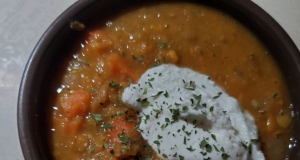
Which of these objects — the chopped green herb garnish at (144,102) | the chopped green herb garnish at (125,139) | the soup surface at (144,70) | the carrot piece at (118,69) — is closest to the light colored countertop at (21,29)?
the soup surface at (144,70)

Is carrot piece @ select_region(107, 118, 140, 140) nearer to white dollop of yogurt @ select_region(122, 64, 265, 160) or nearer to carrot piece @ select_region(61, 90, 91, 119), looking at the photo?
white dollop of yogurt @ select_region(122, 64, 265, 160)

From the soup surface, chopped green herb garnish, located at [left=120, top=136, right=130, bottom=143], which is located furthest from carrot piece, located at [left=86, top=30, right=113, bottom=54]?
chopped green herb garnish, located at [left=120, top=136, right=130, bottom=143]

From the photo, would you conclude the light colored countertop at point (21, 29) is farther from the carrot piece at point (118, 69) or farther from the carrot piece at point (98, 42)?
the carrot piece at point (118, 69)

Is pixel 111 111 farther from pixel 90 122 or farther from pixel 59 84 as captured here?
pixel 59 84

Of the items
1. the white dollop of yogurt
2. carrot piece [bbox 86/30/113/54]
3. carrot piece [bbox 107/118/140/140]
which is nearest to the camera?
the white dollop of yogurt

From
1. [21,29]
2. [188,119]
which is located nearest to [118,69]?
[188,119]

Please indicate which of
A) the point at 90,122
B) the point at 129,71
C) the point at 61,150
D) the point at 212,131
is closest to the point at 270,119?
the point at 212,131

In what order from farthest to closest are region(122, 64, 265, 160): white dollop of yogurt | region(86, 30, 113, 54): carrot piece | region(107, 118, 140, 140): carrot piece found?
region(86, 30, 113, 54): carrot piece, region(107, 118, 140, 140): carrot piece, region(122, 64, 265, 160): white dollop of yogurt
